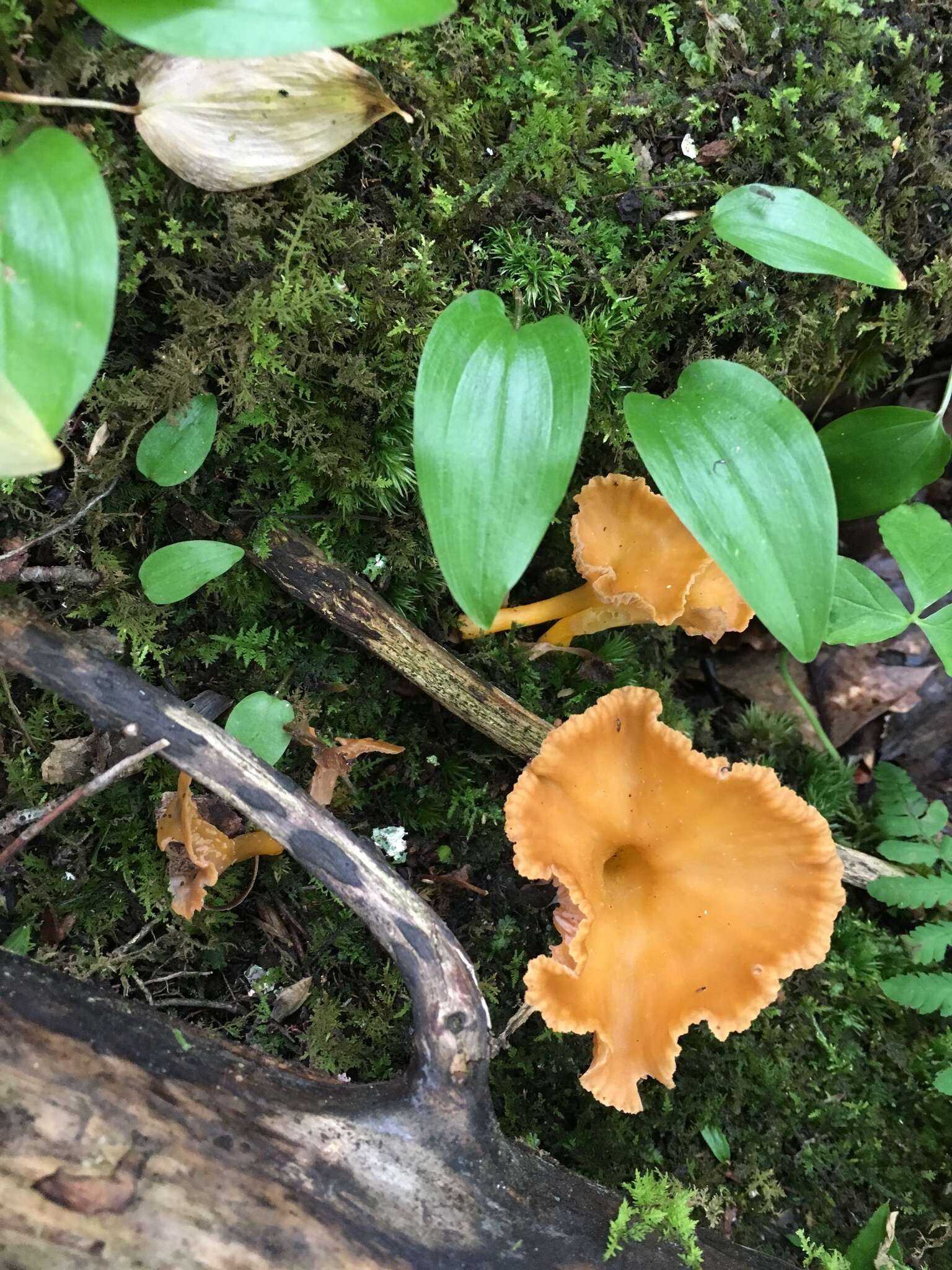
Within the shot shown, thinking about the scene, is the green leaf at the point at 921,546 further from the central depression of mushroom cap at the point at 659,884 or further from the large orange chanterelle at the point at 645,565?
the central depression of mushroom cap at the point at 659,884

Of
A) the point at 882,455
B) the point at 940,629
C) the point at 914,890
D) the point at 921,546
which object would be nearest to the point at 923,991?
the point at 914,890

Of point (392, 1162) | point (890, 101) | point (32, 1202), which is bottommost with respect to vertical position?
point (392, 1162)

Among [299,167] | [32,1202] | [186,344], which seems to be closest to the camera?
[32,1202]

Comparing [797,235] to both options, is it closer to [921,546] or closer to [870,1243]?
[921,546]

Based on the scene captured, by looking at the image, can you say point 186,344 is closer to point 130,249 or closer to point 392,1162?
point 130,249

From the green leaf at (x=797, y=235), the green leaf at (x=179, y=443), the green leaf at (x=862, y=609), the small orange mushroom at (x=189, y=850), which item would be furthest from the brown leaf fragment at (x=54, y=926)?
the green leaf at (x=797, y=235)

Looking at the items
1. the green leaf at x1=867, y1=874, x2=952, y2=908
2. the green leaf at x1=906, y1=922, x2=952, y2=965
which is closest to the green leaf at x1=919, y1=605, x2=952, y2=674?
the green leaf at x1=867, y1=874, x2=952, y2=908

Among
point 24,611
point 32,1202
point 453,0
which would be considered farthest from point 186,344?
point 32,1202
